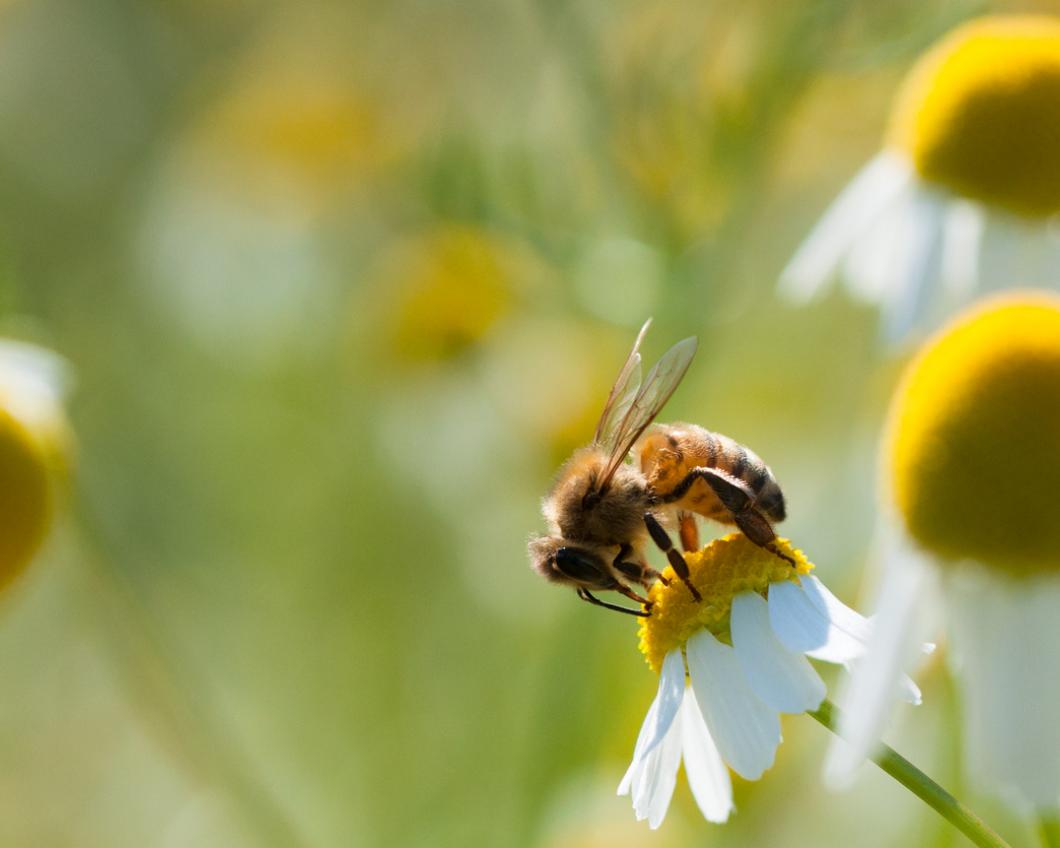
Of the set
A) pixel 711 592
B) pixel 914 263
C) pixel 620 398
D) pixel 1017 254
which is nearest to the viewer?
pixel 711 592

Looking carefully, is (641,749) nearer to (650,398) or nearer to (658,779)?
(658,779)

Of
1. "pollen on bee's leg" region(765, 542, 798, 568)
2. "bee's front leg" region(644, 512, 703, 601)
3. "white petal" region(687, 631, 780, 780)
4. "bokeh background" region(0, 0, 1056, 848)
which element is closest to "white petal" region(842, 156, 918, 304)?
"bokeh background" region(0, 0, 1056, 848)

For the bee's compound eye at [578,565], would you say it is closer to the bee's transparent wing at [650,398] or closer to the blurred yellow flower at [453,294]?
the bee's transparent wing at [650,398]

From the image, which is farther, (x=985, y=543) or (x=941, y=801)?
(x=985, y=543)

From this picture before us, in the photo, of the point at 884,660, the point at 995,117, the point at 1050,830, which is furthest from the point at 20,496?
the point at 995,117

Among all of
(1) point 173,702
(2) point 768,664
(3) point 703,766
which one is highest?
(2) point 768,664

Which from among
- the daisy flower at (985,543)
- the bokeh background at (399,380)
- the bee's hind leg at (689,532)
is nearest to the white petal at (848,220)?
the bokeh background at (399,380)

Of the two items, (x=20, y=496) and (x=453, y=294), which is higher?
(x=20, y=496)
